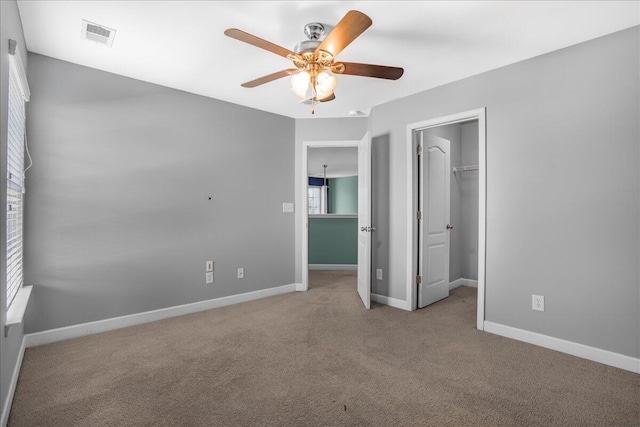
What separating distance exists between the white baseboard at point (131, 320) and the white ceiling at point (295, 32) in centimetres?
231

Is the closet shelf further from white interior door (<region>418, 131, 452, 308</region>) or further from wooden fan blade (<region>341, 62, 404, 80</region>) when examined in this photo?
wooden fan blade (<region>341, 62, 404, 80</region>)

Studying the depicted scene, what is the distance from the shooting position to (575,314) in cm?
247

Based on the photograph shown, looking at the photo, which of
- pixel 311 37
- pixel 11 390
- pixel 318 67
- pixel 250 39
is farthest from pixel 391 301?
pixel 11 390

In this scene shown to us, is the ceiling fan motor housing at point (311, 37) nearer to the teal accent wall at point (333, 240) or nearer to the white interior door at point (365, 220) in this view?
the white interior door at point (365, 220)

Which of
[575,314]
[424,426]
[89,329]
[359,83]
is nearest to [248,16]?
[359,83]

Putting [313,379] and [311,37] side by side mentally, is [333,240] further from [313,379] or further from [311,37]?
[311,37]

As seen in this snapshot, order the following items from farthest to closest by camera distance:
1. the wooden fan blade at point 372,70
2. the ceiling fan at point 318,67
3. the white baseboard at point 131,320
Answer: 1. the white baseboard at point 131,320
2. the wooden fan blade at point 372,70
3. the ceiling fan at point 318,67

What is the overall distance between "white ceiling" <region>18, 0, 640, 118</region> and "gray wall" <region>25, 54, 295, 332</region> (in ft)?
1.27

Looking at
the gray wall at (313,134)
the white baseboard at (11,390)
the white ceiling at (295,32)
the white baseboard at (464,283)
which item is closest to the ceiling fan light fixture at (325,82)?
the white ceiling at (295,32)

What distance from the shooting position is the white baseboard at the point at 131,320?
2635mm

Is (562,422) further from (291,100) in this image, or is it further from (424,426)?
(291,100)

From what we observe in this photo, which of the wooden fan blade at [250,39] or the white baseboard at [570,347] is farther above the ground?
the wooden fan blade at [250,39]

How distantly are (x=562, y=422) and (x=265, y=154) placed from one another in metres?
3.65

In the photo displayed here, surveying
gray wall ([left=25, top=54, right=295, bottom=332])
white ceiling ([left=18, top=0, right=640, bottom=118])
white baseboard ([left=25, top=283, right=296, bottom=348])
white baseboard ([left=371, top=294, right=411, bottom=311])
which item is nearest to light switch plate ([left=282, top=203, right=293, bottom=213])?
gray wall ([left=25, top=54, right=295, bottom=332])
